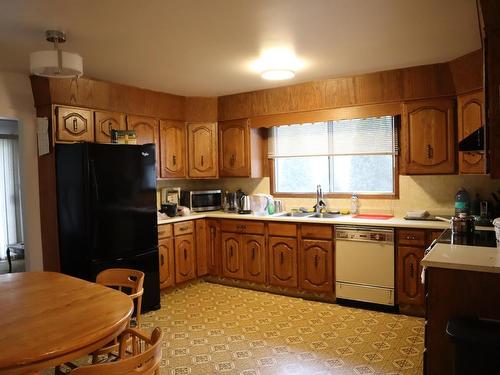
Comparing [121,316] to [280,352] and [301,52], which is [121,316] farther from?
[301,52]

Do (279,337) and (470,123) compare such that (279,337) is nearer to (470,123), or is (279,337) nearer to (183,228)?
(183,228)

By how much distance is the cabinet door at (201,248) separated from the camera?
4648 mm

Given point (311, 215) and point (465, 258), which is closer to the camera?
point (465, 258)

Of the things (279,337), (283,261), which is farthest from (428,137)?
(279,337)

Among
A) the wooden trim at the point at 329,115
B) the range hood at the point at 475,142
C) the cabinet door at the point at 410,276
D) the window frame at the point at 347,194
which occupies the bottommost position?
the cabinet door at the point at 410,276

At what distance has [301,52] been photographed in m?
3.12

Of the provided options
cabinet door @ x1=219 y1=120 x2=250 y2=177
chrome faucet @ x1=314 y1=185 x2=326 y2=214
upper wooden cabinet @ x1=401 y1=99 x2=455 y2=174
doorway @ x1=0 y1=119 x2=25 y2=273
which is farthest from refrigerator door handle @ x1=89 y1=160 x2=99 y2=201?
doorway @ x1=0 y1=119 x2=25 y2=273

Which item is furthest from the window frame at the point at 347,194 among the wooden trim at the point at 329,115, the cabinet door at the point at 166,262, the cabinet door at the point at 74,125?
the cabinet door at the point at 74,125

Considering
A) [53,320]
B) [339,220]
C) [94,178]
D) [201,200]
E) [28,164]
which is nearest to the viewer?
[53,320]

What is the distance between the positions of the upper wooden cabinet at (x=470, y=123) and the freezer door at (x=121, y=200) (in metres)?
2.92

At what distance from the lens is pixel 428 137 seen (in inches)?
143

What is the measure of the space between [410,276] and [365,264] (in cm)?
41

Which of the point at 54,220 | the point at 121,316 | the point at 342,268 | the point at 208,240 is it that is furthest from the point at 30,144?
the point at 342,268

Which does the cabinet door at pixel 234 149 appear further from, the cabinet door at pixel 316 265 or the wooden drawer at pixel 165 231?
the cabinet door at pixel 316 265
